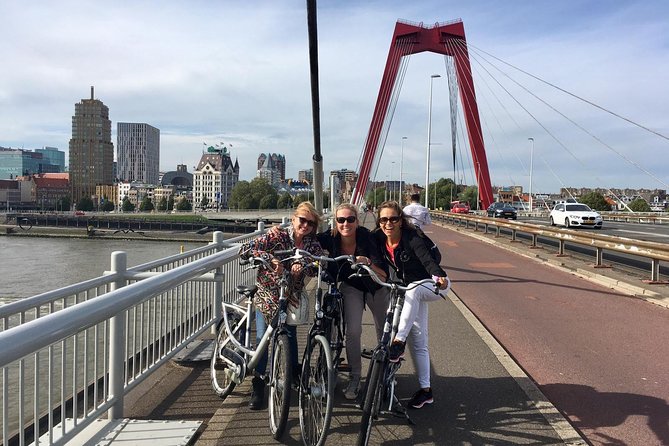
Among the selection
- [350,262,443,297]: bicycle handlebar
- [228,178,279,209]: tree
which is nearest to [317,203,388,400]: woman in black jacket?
[350,262,443,297]: bicycle handlebar

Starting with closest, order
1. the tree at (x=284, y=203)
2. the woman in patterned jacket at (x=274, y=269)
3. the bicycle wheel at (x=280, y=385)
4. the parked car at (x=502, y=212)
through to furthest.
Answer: the bicycle wheel at (x=280, y=385), the woman in patterned jacket at (x=274, y=269), the parked car at (x=502, y=212), the tree at (x=284, y=203)

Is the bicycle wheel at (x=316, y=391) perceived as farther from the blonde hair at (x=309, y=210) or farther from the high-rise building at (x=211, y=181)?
the high-rise building at (x=211, y=181)

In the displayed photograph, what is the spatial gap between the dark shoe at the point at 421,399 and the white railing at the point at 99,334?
189 cm

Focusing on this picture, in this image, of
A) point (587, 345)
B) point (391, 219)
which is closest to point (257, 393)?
point (391, 219)

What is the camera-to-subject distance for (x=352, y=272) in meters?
4.20

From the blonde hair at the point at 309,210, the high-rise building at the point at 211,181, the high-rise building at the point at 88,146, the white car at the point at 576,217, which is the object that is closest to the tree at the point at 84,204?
the high-rise building at the point at 88,146

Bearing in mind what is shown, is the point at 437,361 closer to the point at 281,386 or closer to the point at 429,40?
the point at 281,386

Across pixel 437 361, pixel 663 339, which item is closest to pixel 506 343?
pixel 437 361

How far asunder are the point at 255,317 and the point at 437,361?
1918 millimetres

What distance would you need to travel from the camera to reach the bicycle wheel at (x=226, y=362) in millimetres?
4121

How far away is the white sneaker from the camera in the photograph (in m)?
4.26

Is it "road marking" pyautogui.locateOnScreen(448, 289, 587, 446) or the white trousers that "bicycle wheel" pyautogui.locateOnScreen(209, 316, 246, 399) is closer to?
the white trousers

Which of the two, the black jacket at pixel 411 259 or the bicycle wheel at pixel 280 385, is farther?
the black jacket at pixel 411 259

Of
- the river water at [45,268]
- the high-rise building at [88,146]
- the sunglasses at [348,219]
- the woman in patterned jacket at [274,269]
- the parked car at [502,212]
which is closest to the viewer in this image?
the woman in patterned jacket at [274,269]
